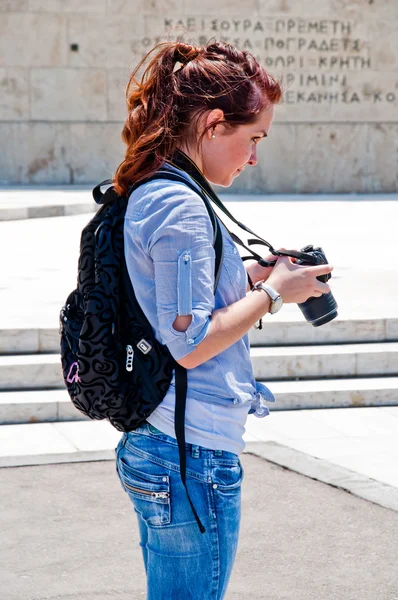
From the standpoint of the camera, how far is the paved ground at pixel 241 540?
12.6 feet

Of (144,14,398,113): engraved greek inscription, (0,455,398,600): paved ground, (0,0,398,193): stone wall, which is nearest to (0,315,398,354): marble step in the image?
(0,455,398,600): paved ground

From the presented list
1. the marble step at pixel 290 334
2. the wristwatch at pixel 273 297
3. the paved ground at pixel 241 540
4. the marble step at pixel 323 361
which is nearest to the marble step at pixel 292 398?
the marble step at pixel 323 361

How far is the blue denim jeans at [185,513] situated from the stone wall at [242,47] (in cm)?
1484

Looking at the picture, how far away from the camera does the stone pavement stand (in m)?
3.92

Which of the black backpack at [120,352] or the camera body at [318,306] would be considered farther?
the camera body at [318,306]

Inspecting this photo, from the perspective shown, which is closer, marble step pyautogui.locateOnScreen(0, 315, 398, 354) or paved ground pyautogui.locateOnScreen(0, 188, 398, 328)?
marble step pyautogui.locateOnScreen(0, 315, 398, 354)

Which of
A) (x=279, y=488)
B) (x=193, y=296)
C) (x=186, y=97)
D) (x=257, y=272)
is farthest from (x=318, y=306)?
(x=279, y=488)

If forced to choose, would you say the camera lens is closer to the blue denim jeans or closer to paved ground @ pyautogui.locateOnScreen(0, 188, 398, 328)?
the blue denim jeans

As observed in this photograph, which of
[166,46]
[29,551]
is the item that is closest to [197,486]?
[166,46]

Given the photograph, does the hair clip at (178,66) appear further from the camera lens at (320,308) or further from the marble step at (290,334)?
the marble step at (290,334)

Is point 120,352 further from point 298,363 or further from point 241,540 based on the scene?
point 298,363

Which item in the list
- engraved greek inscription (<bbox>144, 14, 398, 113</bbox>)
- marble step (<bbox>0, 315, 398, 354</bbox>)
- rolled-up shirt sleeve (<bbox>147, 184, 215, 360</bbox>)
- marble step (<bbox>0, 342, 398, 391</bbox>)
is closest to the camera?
rolled-up shirt sleeve (<bbox>147, 184, 215, 360</bbox>)

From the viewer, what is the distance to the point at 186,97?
7.07ft

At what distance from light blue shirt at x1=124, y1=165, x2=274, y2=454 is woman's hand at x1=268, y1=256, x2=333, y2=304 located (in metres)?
0.08
